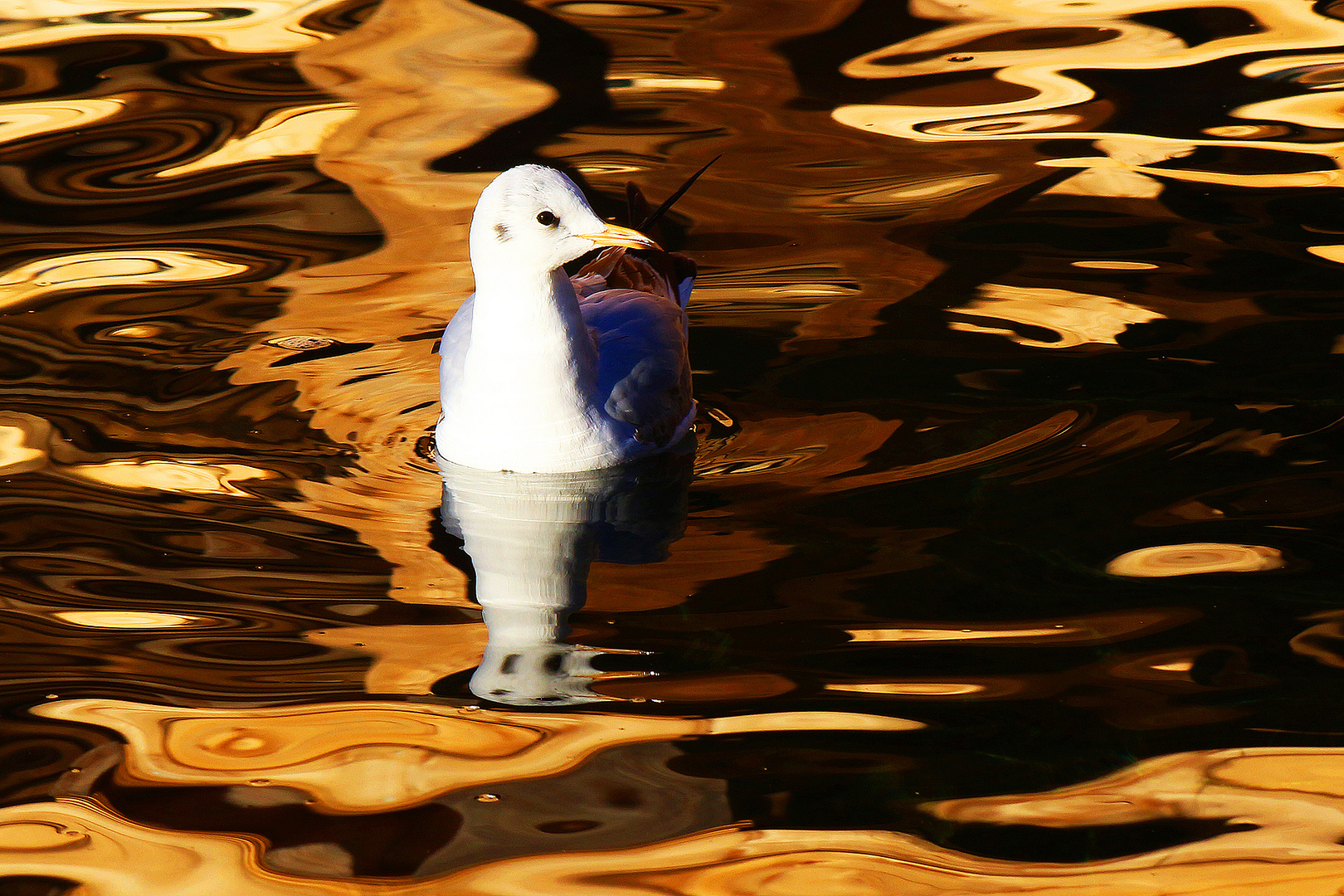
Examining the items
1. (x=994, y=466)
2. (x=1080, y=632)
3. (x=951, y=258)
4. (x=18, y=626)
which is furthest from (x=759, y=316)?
(x=18, y=626)

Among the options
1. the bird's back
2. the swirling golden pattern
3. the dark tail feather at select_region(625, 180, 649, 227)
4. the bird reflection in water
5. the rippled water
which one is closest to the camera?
the rippled water

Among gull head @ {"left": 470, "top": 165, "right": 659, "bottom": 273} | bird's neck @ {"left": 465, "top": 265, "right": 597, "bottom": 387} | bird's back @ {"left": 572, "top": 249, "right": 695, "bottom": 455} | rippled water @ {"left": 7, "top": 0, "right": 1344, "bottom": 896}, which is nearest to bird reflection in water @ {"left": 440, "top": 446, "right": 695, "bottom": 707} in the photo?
rippled water @ {"left": 7, "top": 0, "right": 1344, "bottom": 896}

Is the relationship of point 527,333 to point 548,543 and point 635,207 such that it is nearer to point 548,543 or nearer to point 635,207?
point 548,543

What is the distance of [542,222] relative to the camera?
4539 mm

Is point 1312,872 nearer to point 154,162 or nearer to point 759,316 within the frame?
point 759,316

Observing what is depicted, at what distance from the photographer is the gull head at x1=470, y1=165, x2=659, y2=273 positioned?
4523 mm

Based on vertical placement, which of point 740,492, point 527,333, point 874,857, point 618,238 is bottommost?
point 874,857

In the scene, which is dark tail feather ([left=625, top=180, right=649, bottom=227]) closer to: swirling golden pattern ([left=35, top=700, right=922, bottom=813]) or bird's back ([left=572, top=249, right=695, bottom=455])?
bird's back ([left=572, top=249, right=695, bottom=455])

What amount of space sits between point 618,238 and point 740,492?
863 mm

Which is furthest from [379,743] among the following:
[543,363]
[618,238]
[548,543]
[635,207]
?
[635,207]

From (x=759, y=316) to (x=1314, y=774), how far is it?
3274mm

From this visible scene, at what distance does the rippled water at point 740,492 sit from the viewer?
10.6ft

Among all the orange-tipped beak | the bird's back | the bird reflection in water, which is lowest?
the bird reflection in water

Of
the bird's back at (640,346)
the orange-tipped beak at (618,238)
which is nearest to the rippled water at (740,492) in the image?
the bird's back at (640,346)
